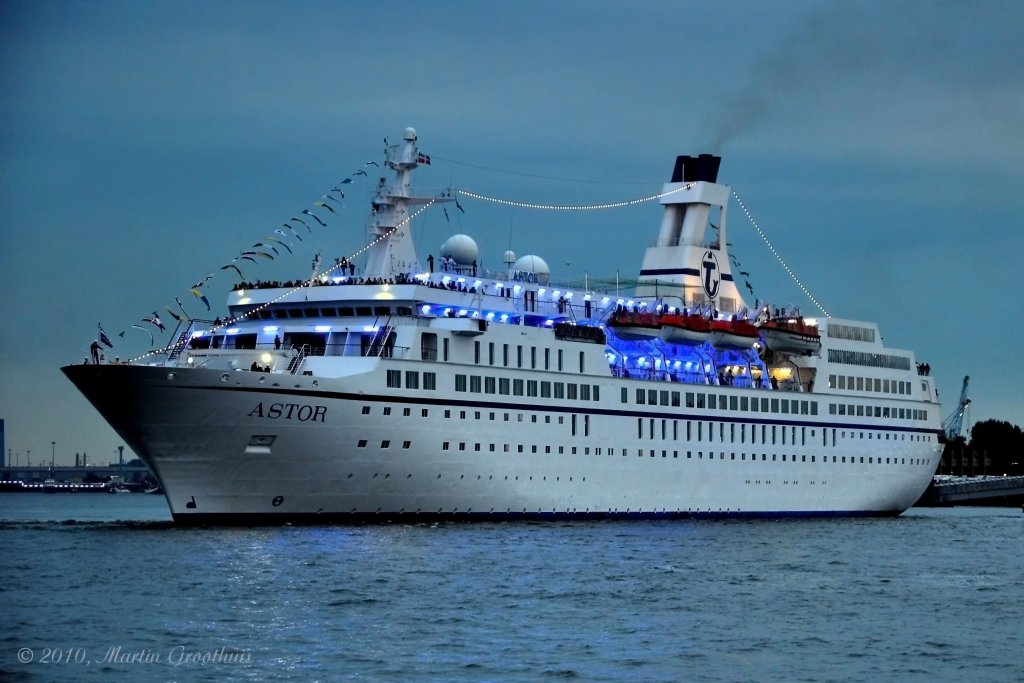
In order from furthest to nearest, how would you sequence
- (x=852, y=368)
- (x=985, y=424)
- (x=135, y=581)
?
(x=985, y=424), (x=852, y=368), (x=135, y=581)

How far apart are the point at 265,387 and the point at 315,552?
753 centimetres

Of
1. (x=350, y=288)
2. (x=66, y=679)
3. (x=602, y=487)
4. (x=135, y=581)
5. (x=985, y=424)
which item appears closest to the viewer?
(x=66, y=679)

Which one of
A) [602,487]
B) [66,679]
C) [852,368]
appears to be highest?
[852,368]

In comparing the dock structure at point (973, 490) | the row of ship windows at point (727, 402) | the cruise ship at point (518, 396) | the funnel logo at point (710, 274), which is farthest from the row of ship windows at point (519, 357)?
the dock structure at point (973, 490)

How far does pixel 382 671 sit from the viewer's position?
32375 millimetres

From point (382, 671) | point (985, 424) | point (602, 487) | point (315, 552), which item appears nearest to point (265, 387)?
point (315, 552)

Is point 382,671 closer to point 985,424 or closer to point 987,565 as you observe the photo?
point 987,565

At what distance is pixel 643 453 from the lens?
7006cm

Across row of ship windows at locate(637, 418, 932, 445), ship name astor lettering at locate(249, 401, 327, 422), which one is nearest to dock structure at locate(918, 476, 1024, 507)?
row of ship windows at locate(637, 418, 932, 445)

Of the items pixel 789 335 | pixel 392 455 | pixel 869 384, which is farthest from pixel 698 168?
pixel 392 455

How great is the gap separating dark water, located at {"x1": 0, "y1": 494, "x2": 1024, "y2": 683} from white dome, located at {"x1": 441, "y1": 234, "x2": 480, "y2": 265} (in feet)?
42.3

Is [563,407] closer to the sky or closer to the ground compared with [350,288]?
closer to the ground

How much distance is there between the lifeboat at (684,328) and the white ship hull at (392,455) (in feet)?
12.0

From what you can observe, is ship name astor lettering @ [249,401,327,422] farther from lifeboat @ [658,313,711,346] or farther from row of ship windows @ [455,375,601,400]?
lifeboat @ [658,313,711,346]
